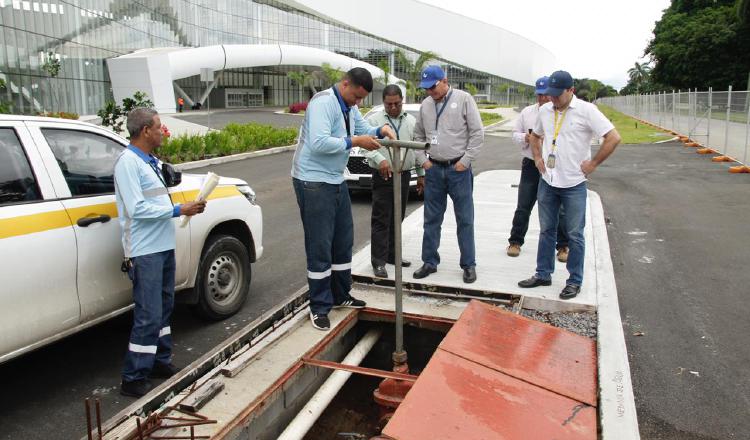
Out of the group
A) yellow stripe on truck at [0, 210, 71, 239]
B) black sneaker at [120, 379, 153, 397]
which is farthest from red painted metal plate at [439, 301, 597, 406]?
yellow stripe on truck at [0, 210, 71, 239]

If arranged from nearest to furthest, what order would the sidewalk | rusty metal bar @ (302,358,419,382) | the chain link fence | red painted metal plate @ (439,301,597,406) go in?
the sidewalk < red painted metal plate @ (439,301,597,406) < rusty metal bar @ (302,358,419,382) < the chain link fence

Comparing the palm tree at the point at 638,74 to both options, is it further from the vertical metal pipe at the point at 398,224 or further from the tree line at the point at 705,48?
the vertical metal pipe at the point at 398,224

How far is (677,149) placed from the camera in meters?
20.6

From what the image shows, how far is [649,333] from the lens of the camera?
4949 millimetres

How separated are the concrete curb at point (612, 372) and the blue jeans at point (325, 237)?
6.73ft

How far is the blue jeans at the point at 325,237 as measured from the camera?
14.9ft

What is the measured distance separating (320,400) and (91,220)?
74.8 inches

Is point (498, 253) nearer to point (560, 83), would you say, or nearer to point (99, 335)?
point (560, 83)

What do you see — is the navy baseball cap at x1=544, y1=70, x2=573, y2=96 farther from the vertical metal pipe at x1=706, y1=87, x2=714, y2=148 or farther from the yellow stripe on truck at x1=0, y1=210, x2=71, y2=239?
the vertical metal pipe at x1=706, y1=87, x2=714, y2=148

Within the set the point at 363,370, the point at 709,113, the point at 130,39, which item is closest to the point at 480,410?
the point at 363,370

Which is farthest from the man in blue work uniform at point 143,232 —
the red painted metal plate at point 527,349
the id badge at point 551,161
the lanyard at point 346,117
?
the id badge at point 551,161

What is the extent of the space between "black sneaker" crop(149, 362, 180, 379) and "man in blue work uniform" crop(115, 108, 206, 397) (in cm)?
17

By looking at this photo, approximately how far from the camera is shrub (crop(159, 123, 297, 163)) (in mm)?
15758

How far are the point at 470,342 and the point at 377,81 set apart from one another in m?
61.4
